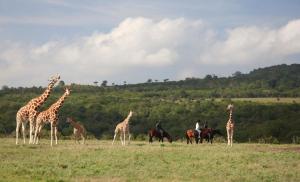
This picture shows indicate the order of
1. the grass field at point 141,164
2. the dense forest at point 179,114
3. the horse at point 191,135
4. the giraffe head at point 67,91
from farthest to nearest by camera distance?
the dense forest at point 179,114
the horse at point 191,135
the giraffe head at point 67,91
the grass field at point 141,164

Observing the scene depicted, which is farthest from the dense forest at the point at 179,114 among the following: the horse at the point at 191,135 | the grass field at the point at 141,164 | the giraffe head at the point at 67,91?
the grass field at the point at 141,164

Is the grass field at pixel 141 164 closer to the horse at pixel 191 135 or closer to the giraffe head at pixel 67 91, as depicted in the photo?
the giraffe head at pixel 67 91

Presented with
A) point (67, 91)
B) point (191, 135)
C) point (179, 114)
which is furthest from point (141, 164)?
point (179, 114)

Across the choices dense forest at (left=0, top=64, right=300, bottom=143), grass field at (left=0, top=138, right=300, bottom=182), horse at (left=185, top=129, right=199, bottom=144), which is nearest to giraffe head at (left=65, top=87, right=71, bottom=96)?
grass field at (left=0, top=138, right=300, bottom=182)

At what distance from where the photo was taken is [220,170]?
2000 cm

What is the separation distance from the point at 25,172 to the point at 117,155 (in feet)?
17.3

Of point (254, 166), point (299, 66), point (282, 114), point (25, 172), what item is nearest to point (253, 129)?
point (282, 114)

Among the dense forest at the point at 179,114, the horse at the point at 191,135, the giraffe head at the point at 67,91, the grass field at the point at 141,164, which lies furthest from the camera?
the dense forest at the point at 179,114

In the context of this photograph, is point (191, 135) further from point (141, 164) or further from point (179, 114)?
point (179, 114)

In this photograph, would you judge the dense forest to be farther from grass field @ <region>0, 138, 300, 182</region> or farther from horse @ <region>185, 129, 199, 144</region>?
grass field @ <region>0, 138, 300, 182</region>

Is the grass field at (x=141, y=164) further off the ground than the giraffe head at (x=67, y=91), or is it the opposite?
the giraffe head at (x=67, y=91)

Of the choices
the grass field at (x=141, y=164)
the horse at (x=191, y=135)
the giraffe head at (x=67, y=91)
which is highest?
the giraffe head at (x=67, y=91)

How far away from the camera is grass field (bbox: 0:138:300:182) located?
732 inches

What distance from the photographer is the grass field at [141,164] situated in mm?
18589
